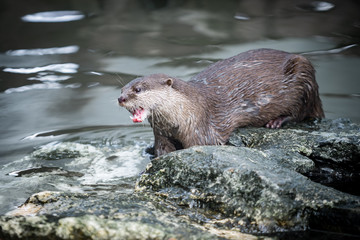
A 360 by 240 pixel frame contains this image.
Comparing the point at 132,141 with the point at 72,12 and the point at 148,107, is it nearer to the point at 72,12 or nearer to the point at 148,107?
the point at 148,107

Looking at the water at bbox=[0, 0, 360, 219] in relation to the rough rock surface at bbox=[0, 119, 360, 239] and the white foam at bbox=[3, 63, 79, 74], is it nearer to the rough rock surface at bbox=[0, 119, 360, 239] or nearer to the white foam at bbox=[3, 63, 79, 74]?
the white foam at bbox=[3, 63, 79, 74]

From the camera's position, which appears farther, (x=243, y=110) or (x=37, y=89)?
(x=37, y=89)

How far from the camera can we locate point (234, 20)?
8.51 meters

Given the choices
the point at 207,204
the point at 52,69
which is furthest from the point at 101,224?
the point at 52,69

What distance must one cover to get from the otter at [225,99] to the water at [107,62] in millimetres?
480

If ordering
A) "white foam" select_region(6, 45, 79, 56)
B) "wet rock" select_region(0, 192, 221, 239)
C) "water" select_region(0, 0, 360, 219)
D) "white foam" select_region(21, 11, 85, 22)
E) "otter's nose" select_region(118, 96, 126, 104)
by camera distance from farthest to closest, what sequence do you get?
"white foam" select_region(21, 11, 85, 22), "white foam" select_region(6, 45, 79, 56), "water" select_region(0, 0, 360, 219), "otter's nose" select_region(118, 96, 126, 104), "wet rock" select_region(0, 192, 221, 239)

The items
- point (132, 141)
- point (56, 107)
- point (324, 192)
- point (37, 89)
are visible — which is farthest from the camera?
point (37, 89)

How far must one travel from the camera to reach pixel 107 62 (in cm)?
693

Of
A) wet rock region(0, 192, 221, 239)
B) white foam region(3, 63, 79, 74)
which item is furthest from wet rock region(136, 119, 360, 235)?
white foam region(3, 63, 79, 74)

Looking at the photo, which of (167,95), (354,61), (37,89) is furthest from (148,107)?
(354,61)

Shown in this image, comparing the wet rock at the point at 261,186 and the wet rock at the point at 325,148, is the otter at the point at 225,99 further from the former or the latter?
the wet rock at the point at 261,186

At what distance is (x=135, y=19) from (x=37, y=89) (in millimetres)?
2921

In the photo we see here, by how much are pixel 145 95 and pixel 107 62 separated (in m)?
3.38

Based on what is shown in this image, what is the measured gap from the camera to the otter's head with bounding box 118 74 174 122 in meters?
3.63
